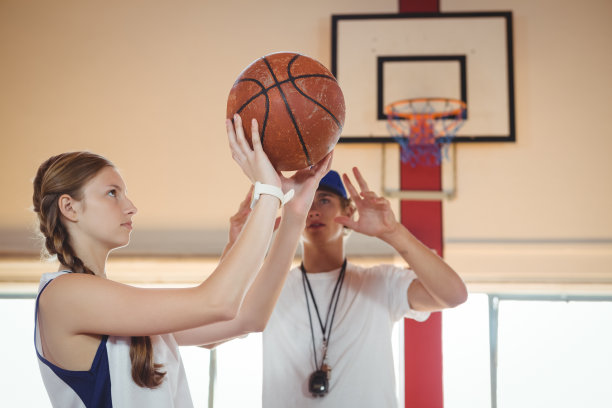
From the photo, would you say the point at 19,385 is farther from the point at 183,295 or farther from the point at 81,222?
the point at 183,295

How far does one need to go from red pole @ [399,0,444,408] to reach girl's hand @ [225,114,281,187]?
6.77 ft

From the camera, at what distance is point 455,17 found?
3.36 metres

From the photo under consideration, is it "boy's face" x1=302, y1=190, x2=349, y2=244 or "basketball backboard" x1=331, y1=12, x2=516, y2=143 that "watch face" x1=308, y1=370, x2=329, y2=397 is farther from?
"basketball backboard" x1=331, y1=12, x2=516, y2=143

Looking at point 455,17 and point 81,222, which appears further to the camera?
point 455,17

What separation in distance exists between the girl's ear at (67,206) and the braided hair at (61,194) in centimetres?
1

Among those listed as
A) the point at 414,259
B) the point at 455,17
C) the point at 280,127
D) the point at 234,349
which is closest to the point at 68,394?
the point at 280,127

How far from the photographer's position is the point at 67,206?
4.61ft

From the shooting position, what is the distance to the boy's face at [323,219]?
237 cm

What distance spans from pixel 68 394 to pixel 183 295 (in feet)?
1.26

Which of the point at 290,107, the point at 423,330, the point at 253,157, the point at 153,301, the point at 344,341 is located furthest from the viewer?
the point at 423,330

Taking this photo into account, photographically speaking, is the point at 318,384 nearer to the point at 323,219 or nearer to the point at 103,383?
the point at 323,219

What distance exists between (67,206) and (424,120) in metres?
A: 2.28

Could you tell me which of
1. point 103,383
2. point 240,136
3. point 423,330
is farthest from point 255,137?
point 423,330

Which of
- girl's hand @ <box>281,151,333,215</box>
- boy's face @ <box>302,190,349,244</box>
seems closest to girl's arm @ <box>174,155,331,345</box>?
girl's hand @ <box>281,151,333,215</box>
